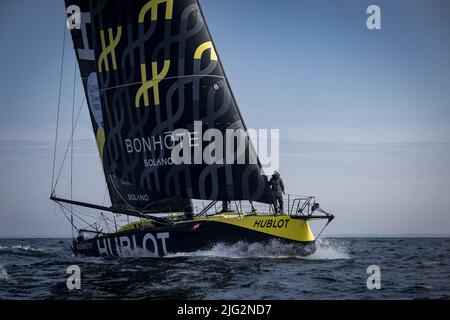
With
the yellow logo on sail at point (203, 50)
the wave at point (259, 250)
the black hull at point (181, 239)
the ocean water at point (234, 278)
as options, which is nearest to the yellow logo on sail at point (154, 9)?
the yellow logo on sail at point (203, 50)

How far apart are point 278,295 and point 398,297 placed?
→ 2710 mm

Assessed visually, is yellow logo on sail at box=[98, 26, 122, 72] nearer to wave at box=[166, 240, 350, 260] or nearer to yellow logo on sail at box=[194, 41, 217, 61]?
yellow logo on sail at box=[194, 41, 217, 61]

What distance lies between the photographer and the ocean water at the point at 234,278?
522 inches

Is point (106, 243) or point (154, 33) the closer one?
point (154, 33)

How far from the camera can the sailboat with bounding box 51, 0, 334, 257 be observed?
65.9 feet

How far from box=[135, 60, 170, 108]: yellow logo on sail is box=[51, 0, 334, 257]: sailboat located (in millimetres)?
39

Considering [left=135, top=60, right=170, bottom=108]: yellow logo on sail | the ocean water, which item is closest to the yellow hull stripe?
the ocean water

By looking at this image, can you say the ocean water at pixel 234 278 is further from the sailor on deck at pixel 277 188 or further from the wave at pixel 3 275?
the sailor on deck at pixel 277 188

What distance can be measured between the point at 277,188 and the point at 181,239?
153 inches

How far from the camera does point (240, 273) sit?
1590 centimetres

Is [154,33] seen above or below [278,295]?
above

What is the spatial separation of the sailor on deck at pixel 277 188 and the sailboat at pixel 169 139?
21 centimetres
